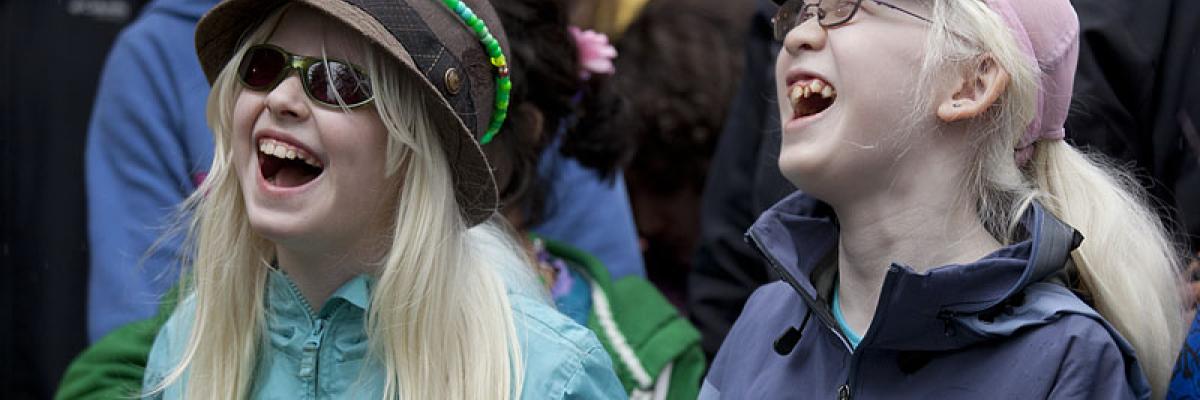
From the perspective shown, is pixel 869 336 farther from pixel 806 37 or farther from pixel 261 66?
pixel 261 66

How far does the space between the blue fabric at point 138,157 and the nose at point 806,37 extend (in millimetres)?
1610

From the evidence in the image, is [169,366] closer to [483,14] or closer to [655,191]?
[483,14]

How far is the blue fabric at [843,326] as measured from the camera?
248 cm

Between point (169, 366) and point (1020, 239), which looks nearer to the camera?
point (1020, 239)

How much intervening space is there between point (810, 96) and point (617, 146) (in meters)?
1.34

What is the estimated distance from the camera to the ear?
7.80ft

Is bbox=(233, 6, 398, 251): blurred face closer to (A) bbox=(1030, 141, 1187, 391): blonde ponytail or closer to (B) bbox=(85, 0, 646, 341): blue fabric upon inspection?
(B) bbox=(85, 0, 646, 341): blue fabric

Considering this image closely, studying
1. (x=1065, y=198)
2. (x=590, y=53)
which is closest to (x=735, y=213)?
(x=590, y=53)

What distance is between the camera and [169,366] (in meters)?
2.84

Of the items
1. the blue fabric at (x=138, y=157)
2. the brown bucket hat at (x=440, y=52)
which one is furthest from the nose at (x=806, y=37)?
the blue fabric at (x=138, y=157)

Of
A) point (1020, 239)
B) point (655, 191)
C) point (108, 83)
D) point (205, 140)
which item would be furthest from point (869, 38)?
point (655, 191)

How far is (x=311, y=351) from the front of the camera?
2641 millimetres

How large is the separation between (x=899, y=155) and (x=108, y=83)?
212 cm

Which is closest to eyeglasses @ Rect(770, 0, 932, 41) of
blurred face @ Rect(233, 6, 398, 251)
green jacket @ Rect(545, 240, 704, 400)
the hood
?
blurred face @ Rect(233, 6, 398, 251)
